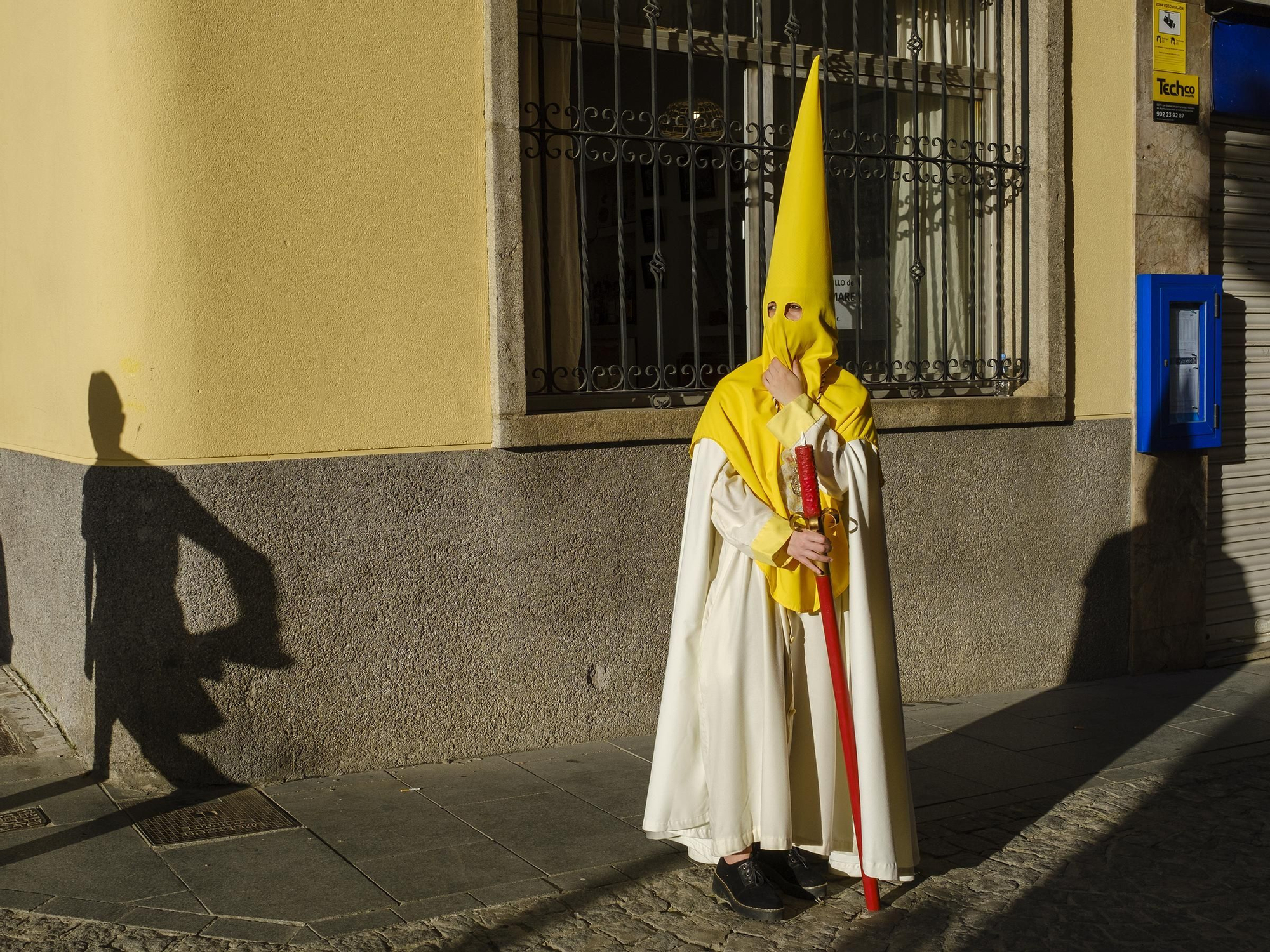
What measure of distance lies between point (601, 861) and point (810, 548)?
1457mm

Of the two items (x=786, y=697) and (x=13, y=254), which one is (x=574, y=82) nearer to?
(x=13, y=254)

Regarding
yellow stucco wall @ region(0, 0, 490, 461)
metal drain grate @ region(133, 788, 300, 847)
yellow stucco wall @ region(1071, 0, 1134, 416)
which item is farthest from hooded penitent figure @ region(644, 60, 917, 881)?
yellow stucco wall @ region(1071, 0, 1134, 416)

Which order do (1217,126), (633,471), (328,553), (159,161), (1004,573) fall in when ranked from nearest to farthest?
(159,161), (328,553), (633,471), (1004,573), (1217,126)

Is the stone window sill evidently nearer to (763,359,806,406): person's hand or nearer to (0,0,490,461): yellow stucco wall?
(0,0,490,461): yellow stucco wall

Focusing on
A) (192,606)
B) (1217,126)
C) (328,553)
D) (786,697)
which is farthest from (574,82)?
(1217,126)

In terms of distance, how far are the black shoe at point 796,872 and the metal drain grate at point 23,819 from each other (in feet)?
8.61

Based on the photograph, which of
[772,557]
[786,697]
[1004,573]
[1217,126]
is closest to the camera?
[772,557]

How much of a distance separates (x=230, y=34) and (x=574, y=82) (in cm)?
172

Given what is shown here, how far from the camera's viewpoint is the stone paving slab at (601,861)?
13.3ft

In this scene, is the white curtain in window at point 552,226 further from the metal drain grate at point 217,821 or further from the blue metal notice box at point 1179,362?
the blue metal notice box at point 1179,362

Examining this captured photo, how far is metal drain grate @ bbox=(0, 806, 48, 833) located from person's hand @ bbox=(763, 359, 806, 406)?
307 cm

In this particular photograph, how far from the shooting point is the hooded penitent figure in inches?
162

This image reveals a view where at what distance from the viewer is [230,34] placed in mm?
5332

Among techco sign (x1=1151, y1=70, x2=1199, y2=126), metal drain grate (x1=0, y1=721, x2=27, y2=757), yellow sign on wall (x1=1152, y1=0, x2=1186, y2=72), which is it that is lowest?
metal drain grate (x1=0, y1=721, x2=27, y2=757)
